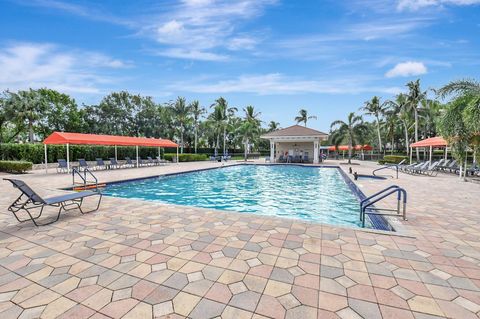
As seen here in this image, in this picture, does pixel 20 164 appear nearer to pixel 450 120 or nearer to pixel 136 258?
pixel 136 258

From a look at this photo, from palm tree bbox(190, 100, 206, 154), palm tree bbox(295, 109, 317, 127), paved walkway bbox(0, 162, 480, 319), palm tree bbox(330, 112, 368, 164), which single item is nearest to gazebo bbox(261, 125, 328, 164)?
palm tree bbox(330, 112, 368, 164)

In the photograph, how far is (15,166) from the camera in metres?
14.3

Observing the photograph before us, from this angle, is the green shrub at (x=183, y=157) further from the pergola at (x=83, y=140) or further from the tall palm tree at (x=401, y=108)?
the tall palm tree at (x=401, y=108)

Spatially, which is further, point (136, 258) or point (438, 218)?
point (438, 218)

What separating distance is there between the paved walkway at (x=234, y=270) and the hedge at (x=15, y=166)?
12868mm

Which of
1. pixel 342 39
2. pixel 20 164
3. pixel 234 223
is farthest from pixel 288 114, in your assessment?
pixel 234 223

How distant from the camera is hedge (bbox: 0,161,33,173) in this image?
1432 centimetres

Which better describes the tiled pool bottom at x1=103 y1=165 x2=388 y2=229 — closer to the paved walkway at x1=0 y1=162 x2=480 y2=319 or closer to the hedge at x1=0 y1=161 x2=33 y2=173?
the paved walkway at x1=0 y1=162 x2=480 y2=319

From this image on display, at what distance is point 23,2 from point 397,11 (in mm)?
13094

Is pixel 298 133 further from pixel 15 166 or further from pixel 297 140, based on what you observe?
pixel 15 166

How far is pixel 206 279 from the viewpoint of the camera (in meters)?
2.62

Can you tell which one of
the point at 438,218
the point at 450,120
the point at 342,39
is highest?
the point at 342,39

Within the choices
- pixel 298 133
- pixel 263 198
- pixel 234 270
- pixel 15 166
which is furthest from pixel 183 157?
pixel 234 270

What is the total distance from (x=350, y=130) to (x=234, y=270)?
27.0m
